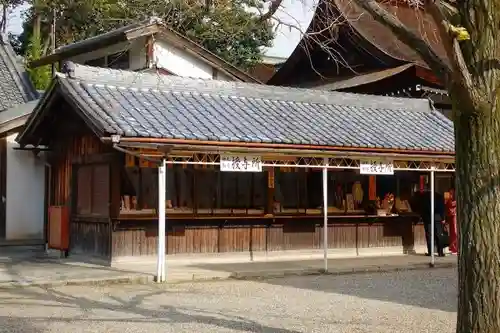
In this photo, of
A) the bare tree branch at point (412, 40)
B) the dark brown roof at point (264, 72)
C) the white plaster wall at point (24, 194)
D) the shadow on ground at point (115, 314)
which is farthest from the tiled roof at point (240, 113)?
the dark brown roof at point (264, 72)

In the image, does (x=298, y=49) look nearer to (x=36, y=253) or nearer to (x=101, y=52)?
(x=101, y=52)

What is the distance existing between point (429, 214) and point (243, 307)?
9512mm

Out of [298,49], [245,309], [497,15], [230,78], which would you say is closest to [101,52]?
[230,78]

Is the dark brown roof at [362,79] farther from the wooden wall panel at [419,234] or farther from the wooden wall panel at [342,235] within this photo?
the wooden wall panel at [342,235]

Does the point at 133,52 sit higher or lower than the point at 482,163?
higher

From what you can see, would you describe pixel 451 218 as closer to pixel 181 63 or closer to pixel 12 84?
pixel 181 63

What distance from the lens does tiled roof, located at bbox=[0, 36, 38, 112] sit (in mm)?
24688

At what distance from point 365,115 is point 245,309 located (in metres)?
10.4

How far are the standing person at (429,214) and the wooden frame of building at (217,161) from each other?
682 mm

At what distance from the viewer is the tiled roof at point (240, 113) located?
1520cm

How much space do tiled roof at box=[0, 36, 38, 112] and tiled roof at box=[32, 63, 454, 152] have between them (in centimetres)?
855

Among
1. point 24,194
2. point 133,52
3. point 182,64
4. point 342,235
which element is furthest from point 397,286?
point 133,52

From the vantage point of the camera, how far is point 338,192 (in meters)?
19.0

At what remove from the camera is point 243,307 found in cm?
1081
